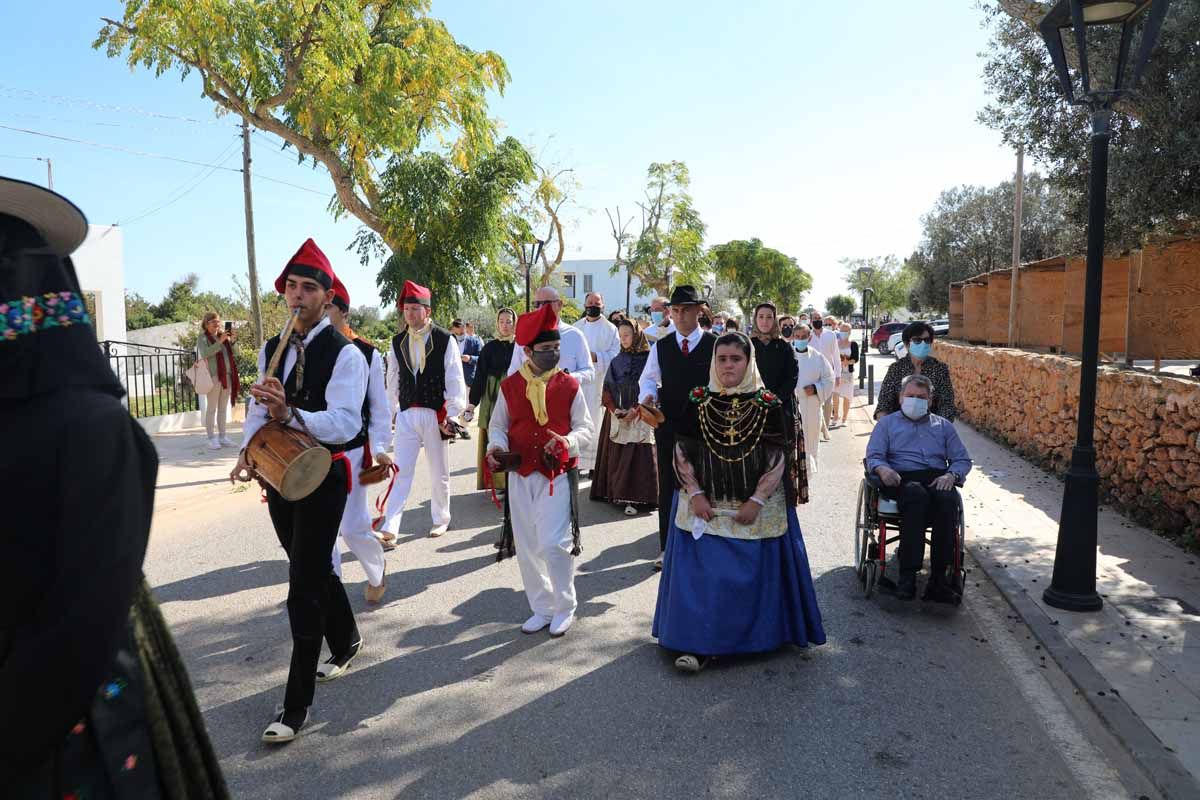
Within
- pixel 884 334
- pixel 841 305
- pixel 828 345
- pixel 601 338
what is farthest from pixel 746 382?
pixel 841 305

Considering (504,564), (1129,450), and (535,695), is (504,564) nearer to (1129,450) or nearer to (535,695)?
(535,695)

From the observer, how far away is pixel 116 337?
1001 inches

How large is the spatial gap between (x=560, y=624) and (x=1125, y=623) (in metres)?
3.66

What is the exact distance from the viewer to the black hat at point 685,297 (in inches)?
250

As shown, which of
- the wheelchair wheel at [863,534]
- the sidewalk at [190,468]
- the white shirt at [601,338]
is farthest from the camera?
the white shirt at [601,338]

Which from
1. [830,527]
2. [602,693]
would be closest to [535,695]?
[602,693]

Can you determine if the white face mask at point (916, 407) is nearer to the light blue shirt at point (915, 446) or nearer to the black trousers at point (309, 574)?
the light blue shirt at point (915, 446)

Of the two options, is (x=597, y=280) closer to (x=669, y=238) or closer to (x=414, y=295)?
(x=669, y=238)

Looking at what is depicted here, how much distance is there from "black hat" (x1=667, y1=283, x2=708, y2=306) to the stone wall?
4.40 m

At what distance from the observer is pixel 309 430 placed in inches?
157

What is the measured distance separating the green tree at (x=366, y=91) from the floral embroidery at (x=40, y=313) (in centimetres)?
1502

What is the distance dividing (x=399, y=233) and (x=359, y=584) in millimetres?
12380

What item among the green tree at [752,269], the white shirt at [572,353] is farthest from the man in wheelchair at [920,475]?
the green tree at [752,269]

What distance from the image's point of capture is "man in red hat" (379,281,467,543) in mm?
7207
